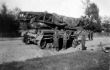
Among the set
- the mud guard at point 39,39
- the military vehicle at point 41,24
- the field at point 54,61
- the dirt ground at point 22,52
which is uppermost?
the military vehicle at point 41,24

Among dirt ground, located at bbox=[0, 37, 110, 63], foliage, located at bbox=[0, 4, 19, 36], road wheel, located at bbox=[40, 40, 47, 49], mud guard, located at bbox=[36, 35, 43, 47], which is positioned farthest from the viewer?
foliage, located at bbox=[0, 4, 19, 36]

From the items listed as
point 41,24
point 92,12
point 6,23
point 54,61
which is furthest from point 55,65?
point 92,12

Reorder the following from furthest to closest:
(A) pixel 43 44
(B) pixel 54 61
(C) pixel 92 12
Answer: (C) pixel 92 12, (A) pixel 43 44, (B) pixel 54 61

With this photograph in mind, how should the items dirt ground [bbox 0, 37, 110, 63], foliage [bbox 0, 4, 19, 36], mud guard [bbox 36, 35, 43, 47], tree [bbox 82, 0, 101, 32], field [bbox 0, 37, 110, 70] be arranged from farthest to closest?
1. tree [bbox 82, 0, 101, 32]
2. foliage [bbox 0, 4, 19, 36]
3. mud guard [bbox 36, 35, 43, 47]
4. dirt ground [bbox 0, 37, 110, 63]
5. field [bbox 0, 37, 110, 70]

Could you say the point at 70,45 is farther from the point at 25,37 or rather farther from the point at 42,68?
the point at 42,68

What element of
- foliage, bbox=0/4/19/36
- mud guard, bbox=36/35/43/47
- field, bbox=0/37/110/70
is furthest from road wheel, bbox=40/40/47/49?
foliage, bbox=0/4/19/36

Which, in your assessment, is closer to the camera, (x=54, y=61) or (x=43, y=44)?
(x=54, y=61)

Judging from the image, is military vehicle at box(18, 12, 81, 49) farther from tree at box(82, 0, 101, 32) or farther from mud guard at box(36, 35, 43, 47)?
tree at box(82, 0, 101, 32)

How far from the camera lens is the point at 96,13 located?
40.1 metres

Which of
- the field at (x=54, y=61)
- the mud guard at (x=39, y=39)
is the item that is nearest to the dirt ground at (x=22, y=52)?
the field at (x=54, y=61)

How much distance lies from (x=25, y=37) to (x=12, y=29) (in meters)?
15.8

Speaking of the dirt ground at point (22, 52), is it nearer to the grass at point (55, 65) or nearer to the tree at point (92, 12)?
the grass at point (55, 65)

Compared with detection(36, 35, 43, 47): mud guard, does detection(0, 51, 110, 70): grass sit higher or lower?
lower

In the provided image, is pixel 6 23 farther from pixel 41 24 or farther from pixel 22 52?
pixel 22 52
